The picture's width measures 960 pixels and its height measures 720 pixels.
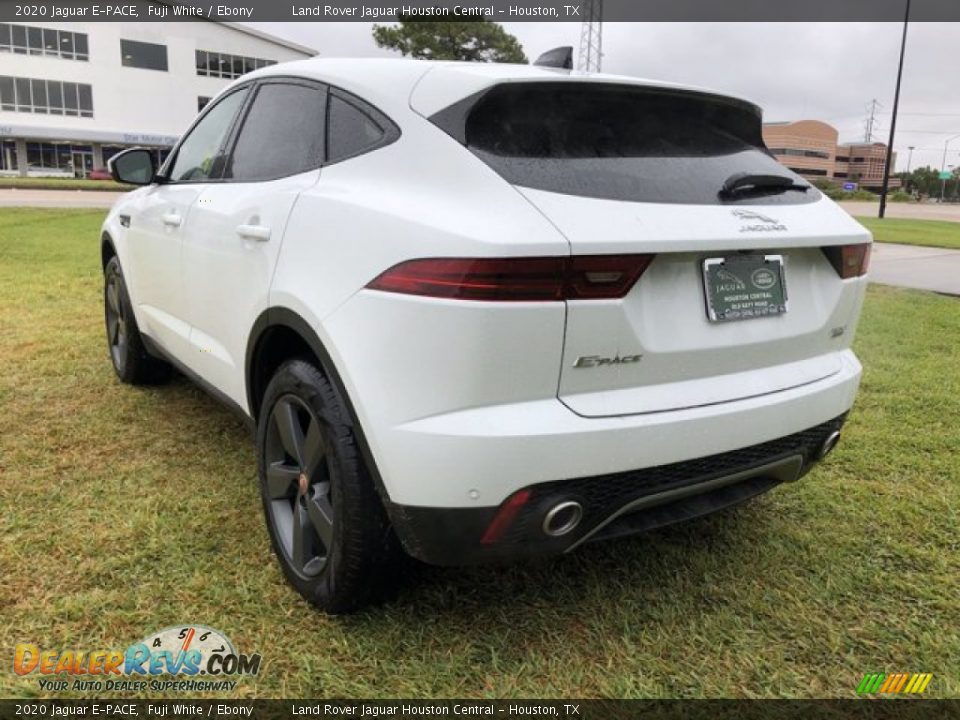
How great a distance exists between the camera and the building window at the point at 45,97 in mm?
44250

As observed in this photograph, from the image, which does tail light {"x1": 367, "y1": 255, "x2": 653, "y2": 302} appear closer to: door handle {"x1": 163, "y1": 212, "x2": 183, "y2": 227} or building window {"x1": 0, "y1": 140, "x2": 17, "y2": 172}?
door handle {"x1": 163, "y1": 212, "x2": 183, "y2": 227}

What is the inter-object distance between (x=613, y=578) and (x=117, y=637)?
155cm

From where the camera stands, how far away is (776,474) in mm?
2381

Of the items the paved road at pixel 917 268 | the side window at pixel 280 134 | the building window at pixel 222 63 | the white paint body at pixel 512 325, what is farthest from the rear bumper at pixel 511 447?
the building window at pixel 222 63

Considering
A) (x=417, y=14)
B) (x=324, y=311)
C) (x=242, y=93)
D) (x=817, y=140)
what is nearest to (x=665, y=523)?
(x=324, y=311)

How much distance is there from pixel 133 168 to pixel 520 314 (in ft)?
9.67

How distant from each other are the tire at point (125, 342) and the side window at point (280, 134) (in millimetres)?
1520

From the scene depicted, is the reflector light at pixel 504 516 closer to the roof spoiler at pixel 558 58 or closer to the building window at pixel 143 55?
the roof spoiler at pixel 558 58

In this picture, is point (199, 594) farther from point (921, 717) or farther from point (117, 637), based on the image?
point (921, 717)

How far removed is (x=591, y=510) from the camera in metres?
1.96

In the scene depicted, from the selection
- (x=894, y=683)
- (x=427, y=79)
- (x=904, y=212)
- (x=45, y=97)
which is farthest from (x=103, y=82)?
(x=894, y=683)

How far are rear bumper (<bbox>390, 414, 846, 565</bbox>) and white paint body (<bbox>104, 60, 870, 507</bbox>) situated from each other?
0.04 m

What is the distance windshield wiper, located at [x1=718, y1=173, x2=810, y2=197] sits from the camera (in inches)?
87.5

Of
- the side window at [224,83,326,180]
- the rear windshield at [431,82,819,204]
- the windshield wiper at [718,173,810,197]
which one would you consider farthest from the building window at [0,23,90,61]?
the windshield wiper at [718,173,810,197]
